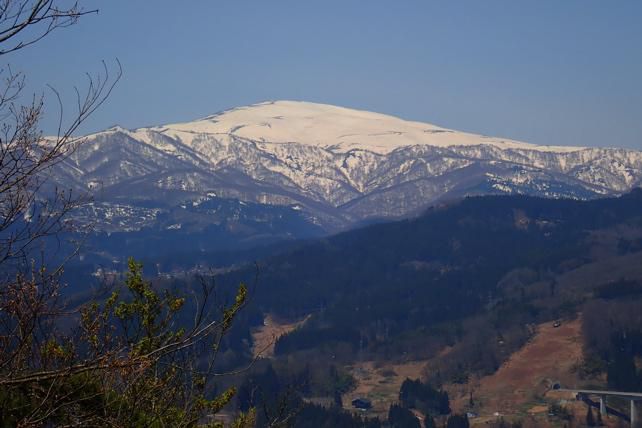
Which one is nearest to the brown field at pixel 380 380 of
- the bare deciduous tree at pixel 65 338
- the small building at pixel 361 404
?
the small building at pixel 361 404

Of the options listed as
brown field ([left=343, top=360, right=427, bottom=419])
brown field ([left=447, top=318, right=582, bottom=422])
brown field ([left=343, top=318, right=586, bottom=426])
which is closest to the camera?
brown field ([left=343, top=318, right=586, bottom=426])

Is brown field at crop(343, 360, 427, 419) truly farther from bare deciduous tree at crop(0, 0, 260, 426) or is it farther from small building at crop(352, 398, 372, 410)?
bare deciduous tree at crop(0, 0, 260, 426)

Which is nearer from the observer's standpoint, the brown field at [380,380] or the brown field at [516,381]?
the brown field at [516,381]

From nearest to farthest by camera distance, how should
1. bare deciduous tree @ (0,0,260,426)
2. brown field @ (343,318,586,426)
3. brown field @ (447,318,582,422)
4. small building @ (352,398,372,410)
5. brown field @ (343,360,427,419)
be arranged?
bare deciduous tree @ (0,0,260,426) → brown field @ (343,318,586,426) → brown field @ (447,318,582,422) → small building @ (352,398,372,410) → brown field @ (343,360,427,419)

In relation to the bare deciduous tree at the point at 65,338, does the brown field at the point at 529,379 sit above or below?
below

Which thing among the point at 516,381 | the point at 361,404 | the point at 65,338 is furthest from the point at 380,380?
the point at 65,338

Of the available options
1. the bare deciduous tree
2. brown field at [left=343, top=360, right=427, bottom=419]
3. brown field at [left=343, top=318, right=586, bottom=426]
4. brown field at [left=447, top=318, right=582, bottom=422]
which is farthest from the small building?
the bare deciduous tree

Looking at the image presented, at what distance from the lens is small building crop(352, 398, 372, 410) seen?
135000 millimetres

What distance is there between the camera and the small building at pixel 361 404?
443 feet

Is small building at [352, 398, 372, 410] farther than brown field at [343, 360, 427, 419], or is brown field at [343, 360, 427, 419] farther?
brown field at [343, 360, 427, 419]

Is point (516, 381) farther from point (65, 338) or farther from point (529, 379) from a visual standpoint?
point (65, 338)

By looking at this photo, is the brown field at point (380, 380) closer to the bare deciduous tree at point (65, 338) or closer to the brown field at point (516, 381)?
the brown field at point (516, 381)

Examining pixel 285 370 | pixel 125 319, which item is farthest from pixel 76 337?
pixel 285 370

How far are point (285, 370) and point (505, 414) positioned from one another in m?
43.3
